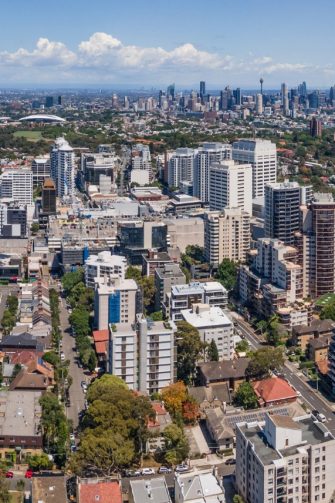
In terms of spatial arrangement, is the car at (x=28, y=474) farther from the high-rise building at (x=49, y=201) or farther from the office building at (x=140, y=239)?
the high-rise building at (x=49, y=201)

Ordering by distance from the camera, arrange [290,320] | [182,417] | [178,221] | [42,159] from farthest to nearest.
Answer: [42,159]
[178,221]
[290,320]
[182,417]

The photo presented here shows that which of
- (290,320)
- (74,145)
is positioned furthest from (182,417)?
(74,145)

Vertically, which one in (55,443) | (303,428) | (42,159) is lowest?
(55,443)

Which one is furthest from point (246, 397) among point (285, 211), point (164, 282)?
point (285, 211)

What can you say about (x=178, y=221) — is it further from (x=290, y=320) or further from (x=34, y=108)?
(x=34, y=108)

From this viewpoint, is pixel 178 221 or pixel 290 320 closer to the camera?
pixel 290 320

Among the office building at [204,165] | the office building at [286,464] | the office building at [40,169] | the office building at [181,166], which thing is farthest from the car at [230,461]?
the office building at [40,169]

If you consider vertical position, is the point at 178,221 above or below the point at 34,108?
below

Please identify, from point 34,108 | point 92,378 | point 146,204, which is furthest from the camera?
point 34,108
